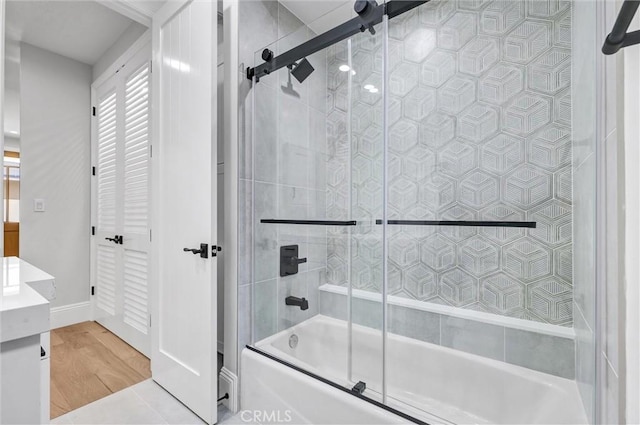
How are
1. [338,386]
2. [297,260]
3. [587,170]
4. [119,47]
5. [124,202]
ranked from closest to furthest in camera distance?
[587,170] < [338,386] < [297,260] < [124,202] < [119,47]

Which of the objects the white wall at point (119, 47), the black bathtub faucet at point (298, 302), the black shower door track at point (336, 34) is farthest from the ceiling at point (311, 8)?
the black bathtub faucet at point (298, 302)

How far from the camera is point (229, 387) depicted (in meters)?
1.70

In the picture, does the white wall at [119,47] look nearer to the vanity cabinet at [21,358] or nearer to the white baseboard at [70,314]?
the white baseboard at [70,314]

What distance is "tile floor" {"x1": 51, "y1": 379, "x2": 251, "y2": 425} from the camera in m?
1.58

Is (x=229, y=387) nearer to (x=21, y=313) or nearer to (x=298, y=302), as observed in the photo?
(x=298, y=302)

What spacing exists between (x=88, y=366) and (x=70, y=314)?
1.07 metres

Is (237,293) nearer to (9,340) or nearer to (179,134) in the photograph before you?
(179,134)

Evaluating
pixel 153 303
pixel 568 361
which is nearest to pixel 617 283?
pixel 568 361

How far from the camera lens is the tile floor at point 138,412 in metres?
1.58

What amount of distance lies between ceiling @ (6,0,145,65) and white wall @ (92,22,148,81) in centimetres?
3

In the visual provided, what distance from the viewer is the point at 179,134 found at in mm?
1731

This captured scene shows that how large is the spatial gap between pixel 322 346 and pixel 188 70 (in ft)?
5.36

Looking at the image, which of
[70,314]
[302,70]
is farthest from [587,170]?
[70,314]

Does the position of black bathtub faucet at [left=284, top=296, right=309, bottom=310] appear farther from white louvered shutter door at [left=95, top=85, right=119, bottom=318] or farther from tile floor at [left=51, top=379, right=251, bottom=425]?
white louvered shutter door at [left=95, top=85, right=119, bottom=318]
